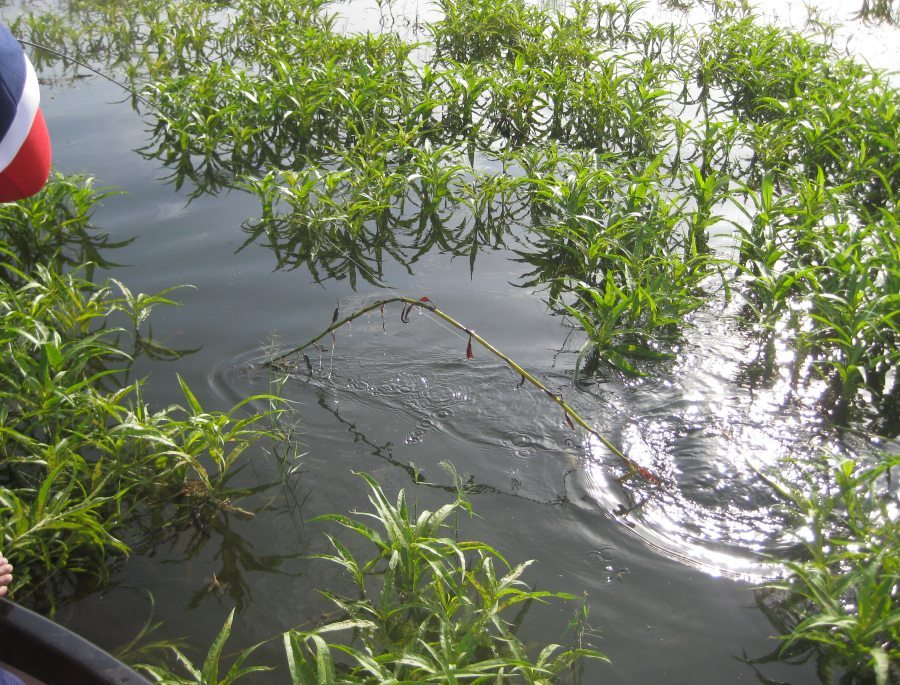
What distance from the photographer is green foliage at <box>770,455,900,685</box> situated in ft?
7.10

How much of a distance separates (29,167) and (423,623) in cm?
151

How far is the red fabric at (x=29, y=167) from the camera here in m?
1.59

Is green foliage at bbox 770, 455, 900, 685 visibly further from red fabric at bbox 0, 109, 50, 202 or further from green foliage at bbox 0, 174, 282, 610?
red fabric at bbox 0, 109, 50, 202

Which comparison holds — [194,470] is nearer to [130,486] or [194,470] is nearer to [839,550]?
[130,486]

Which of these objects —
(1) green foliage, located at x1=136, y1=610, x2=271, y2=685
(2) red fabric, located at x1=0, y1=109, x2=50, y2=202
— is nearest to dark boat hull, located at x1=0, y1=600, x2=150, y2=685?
(1) green foliage, located at x1=136, y1=610, x2=271, y2=685

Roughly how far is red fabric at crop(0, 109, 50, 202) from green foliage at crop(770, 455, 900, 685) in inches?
86.2

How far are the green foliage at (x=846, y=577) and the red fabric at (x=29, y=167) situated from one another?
2189 millimetres

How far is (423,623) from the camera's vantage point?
2238mm

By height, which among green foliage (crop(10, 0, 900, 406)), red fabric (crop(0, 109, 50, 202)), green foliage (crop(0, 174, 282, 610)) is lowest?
green foliage (crop(0, 174, 282, 610))

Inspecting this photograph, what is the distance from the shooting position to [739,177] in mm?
5242

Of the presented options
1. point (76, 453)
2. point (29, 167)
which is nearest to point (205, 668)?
point (76, 453)

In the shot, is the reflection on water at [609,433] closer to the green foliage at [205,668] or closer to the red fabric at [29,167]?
the green foliage at [205,668]

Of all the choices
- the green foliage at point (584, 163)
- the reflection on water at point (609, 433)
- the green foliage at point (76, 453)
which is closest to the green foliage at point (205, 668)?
the green foliage at point (76, 453)

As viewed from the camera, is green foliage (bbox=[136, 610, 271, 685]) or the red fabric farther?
green foliage (bbox=[136, 610, 271, 685])
